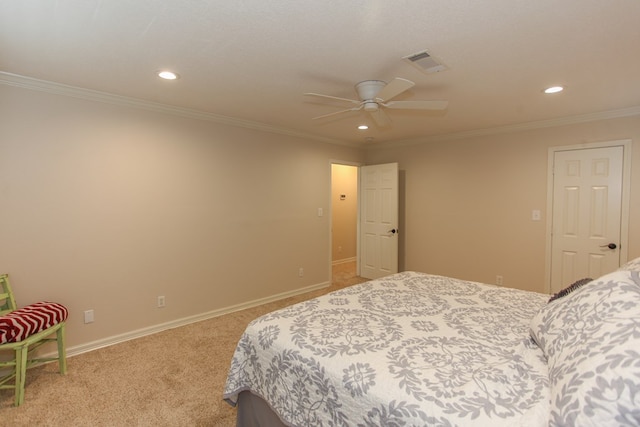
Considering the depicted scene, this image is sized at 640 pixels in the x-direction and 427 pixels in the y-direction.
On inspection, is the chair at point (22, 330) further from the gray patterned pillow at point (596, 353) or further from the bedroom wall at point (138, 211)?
the gray patterned pillow at point (596, 353)

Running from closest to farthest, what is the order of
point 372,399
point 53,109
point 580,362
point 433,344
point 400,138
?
point 580,362, point 372,399, point 433,344, point 53,109, point 400,138

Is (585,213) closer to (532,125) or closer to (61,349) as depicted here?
(532,125)

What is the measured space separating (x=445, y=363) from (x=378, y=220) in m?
3.89

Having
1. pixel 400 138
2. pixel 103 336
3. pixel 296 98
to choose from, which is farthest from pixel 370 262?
pixel 103 336

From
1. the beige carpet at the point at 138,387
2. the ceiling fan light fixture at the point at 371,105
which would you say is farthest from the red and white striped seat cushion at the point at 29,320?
the ceiling fan light fixture at the point at 371,105

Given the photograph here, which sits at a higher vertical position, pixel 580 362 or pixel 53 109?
pixel 53 109

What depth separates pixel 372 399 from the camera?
1197mm

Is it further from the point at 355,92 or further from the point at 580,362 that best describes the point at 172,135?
the point at 580,362

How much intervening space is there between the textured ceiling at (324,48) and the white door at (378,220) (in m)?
2.00

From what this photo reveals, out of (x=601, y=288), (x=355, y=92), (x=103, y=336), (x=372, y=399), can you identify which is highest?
(x=355, y=92)

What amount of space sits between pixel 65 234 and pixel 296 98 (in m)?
2.34

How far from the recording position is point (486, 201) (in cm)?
426

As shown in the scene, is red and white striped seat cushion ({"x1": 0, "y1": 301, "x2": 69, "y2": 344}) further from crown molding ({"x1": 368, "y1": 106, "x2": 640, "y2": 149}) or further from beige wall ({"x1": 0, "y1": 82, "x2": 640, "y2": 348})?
crown molding ({"x1": 368, "y1": 106, "x2": 640, "y2": 149})

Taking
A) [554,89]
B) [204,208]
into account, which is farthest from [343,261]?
[554,89]
